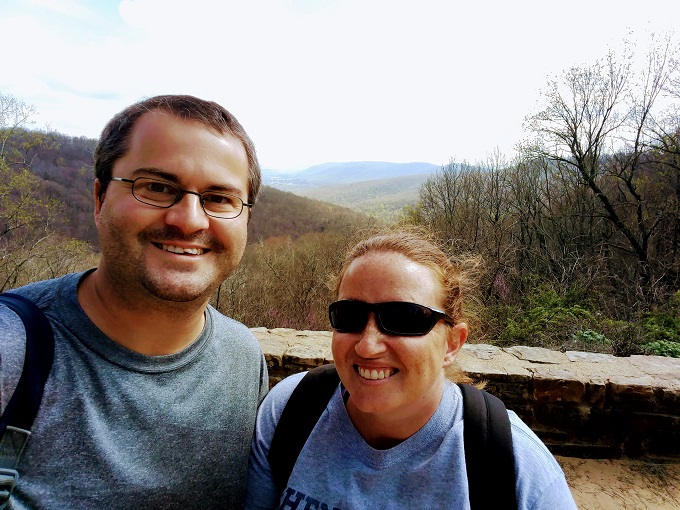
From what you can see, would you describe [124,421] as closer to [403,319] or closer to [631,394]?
[403,319]

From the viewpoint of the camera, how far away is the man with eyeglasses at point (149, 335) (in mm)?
1108

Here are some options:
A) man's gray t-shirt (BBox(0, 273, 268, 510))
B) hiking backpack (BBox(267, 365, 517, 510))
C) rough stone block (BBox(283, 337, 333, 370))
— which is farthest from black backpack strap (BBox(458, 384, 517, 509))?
rough stone block (BBox(283, 337, 333, 370))

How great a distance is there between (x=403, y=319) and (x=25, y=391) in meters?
1.10

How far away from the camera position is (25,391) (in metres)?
1.03

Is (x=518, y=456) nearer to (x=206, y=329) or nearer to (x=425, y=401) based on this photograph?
(x=425, y=401)

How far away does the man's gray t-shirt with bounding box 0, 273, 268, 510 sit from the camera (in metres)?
1.06

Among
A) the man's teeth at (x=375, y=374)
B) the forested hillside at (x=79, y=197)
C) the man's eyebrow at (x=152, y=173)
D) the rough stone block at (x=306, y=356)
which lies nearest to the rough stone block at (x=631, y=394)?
the rough stone block at (x=306, y=356)

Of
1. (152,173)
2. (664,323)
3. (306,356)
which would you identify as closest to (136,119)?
(152,173)

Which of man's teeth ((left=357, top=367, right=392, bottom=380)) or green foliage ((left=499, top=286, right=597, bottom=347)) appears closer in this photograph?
man's teeth ((left=357, top=367, right=392, bottom=380))

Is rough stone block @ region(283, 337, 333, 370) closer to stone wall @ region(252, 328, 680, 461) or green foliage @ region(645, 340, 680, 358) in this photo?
stone wall @ region(252, 328, 680, 461)

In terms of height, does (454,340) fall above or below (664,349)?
above

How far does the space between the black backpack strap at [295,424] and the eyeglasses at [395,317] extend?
Result: 0.30m

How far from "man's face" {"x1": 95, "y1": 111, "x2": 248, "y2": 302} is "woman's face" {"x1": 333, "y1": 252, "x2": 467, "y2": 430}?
545 mm

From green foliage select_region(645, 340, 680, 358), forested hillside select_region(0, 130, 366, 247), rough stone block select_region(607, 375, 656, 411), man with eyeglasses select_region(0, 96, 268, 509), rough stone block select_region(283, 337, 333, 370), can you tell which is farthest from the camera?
forested hillside select_region(0, 130, 366, 247)
